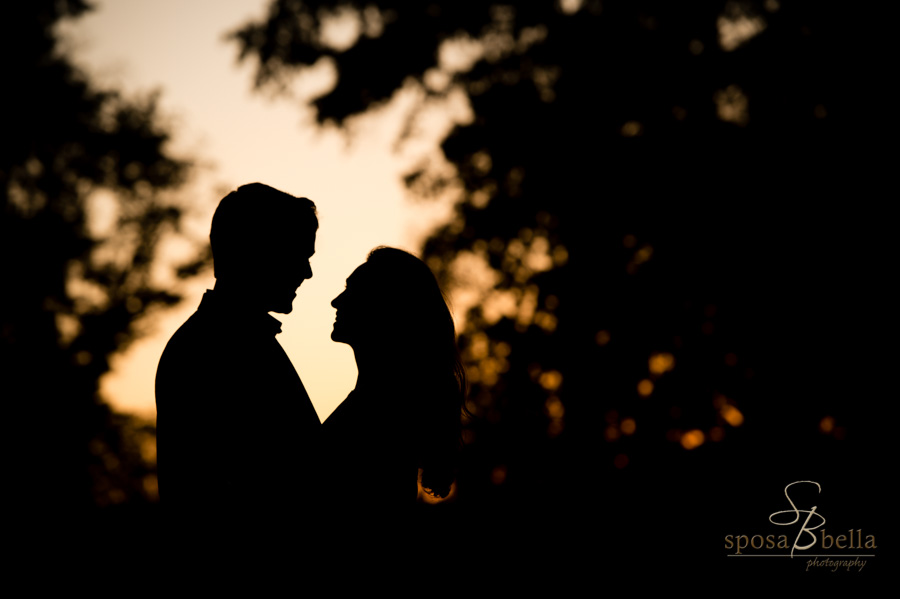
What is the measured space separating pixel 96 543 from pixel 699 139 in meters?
9.33

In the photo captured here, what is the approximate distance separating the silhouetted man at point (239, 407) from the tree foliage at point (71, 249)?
1475 centimetres

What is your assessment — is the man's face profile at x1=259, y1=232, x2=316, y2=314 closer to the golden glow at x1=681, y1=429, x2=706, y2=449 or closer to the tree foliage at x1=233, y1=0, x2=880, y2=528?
the tree foliage at x1=233, y1=0, x2=880, y2=528

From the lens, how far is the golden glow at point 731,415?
1074 centimetres

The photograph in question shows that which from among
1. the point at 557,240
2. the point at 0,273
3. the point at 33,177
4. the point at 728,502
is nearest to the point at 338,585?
the point at 728,502

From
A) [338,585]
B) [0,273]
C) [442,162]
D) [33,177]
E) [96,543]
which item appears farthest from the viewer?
[33,177]

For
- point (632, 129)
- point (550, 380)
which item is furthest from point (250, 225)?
point (550, 380)

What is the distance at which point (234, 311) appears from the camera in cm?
271

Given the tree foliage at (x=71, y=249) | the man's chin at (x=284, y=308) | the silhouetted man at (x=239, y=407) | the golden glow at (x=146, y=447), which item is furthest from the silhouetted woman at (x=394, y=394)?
the golden glow at (x=146, y=447)

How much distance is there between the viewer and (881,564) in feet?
25.1

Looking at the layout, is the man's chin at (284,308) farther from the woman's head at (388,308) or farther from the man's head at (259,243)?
the woman's head at (388,308)

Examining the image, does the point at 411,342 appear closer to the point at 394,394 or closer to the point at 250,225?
the point at 394,394

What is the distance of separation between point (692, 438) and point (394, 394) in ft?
29.7

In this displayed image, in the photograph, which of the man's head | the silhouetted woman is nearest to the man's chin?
the man's head

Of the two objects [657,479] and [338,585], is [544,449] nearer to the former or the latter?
[657,479]
